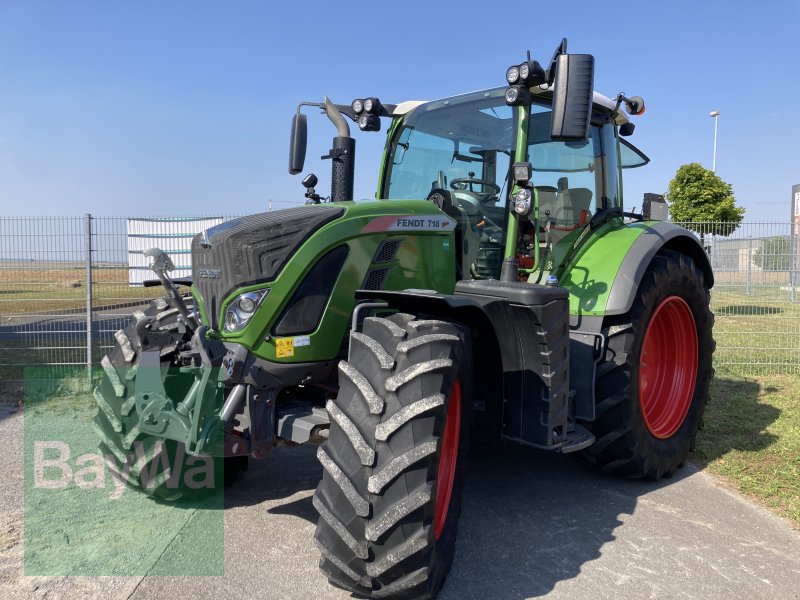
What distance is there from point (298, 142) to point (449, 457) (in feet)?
8.04

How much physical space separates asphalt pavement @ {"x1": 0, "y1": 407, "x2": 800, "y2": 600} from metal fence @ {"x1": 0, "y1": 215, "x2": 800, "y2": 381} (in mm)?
3372

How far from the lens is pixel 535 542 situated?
3.24 meters

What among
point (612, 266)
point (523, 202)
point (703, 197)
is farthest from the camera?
point (703, 197)

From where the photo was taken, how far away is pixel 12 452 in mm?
4707

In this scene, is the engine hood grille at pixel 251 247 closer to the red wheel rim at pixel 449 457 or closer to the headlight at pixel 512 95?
the red wheel rim at pixel 449 457

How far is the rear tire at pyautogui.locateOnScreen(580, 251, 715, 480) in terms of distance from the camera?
3.87m

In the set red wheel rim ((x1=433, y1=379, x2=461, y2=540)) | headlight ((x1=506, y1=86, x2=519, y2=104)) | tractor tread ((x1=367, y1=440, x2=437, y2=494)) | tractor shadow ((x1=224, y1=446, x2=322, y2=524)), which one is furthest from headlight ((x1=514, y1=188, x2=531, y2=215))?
tractor shadow ((x1=224, y1=446, x2=322, y2=524))

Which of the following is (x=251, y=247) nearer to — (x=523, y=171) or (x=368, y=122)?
(x=523, y=171)

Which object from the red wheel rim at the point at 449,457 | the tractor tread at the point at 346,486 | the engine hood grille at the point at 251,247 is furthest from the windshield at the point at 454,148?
the tractor tread at the point at 346,486

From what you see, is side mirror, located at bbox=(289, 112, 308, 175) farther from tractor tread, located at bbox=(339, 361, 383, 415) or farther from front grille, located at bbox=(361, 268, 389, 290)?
tractor tread, located at bbox=(339, 361, 383, 415)

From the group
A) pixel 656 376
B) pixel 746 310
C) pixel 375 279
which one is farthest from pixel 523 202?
pixel 746 310

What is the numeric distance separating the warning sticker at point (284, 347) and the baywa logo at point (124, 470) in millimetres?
587

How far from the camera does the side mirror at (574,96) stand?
287 centimetres

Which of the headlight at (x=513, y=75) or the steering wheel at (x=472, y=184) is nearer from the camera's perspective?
the headlight at (x=513, y=75)
